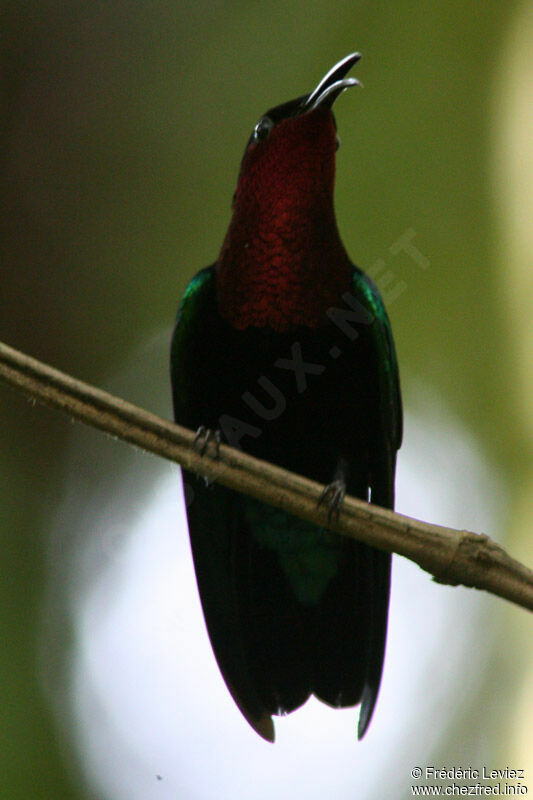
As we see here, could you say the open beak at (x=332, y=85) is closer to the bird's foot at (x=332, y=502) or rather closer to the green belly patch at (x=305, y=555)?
the bird's foot at (x=332, y=502)

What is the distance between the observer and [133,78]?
495 centimetres

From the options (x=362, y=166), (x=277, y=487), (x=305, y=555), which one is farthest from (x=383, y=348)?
(x=362, y=166)

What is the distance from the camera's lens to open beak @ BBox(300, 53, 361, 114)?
9.80 feet

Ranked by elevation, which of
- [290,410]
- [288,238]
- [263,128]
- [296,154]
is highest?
[263,128]

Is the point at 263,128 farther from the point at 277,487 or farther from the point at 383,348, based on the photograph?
the point at 277,487

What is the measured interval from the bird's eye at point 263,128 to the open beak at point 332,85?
124 mm

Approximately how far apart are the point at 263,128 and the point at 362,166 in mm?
1652

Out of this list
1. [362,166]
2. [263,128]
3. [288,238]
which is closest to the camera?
[288,238]

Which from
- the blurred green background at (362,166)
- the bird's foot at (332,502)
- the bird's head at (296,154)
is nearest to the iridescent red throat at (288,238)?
the bird's head at (296,154)

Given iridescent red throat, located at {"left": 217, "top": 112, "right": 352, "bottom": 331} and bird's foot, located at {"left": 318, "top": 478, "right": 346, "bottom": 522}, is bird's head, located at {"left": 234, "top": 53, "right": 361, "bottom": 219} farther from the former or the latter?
bird's foot, located at {"left": 318, "top": 478, "right": 346, "bottom": 522}

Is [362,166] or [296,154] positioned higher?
[362,166]

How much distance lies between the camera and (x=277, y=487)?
87.0 inches

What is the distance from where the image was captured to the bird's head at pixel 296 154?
3051mm

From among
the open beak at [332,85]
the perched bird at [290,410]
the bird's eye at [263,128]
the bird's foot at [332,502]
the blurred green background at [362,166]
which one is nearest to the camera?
the bird's foot at [332,502]
